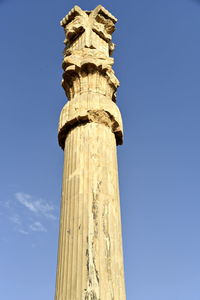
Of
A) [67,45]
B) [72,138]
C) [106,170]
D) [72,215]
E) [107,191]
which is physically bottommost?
[72,215]

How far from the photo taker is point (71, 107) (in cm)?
804

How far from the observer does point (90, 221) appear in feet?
19.9

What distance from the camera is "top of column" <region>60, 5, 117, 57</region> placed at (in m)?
9.34

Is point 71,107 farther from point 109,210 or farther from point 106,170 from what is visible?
point 109,210

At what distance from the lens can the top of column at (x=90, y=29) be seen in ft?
30.6

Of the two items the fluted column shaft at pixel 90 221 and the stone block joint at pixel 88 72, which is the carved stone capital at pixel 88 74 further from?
the fluted column shaft at pixel 90 221

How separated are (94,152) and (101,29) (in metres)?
4.23

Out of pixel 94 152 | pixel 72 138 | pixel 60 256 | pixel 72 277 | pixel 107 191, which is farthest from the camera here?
pixel 72 138

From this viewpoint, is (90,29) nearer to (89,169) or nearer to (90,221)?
(89,169)

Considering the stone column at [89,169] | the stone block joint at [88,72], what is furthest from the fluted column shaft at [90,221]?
the stone block joint at [88,72]

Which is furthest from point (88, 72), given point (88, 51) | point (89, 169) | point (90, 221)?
point (90, 221)

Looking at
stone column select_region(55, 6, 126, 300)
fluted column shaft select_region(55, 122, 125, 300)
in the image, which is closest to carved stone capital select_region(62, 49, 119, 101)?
stone column select_region(55, 6, 126, 300)

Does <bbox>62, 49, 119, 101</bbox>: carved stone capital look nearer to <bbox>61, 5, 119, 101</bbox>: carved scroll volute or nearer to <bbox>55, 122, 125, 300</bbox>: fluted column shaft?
<bbox>61, 5, 119, 101</bbox>: carved scroll volute

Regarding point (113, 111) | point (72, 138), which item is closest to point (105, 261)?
point (72, 138)
